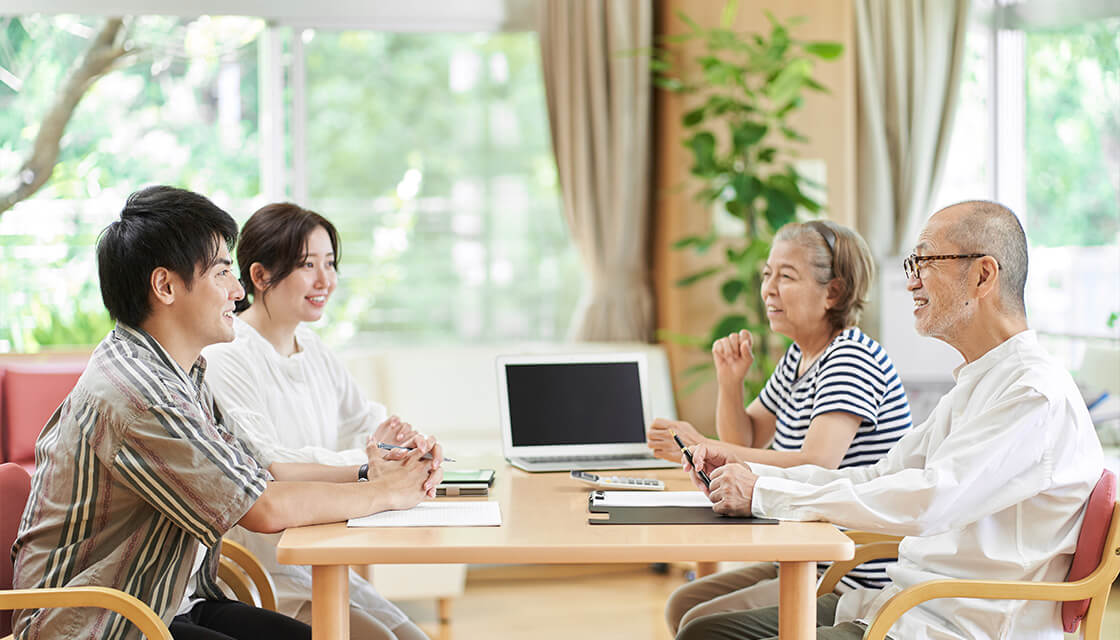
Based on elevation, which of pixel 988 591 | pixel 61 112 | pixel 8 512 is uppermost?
pixel 61 112

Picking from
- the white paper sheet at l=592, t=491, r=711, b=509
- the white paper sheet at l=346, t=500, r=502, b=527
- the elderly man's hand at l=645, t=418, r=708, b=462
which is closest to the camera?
the white paper sheet at l=346, t=500, r=502, b=527

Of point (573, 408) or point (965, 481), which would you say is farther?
point (573, 408)

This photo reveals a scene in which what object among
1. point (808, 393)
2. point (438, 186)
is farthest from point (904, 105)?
point (808, 393)

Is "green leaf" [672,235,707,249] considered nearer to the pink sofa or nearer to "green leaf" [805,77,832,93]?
"green leaf" [805,77,832,93]

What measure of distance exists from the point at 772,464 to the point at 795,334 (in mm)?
367

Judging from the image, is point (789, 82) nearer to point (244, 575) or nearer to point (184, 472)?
point (244, 575)

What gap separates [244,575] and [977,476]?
A: 1.42 metres

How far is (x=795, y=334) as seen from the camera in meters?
2.48

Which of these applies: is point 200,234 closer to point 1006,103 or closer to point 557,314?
point 557,314

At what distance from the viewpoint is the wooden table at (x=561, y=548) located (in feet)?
5.47

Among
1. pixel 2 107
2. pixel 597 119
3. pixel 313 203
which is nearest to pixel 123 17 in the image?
pixel 2 107

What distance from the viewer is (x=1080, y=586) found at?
1.70 m

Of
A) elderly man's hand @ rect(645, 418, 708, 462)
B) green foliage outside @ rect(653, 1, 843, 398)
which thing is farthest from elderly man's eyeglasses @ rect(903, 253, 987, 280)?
green foliage outside @ rect(653, 1, 843, 398)

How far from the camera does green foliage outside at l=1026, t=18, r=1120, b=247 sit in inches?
182
